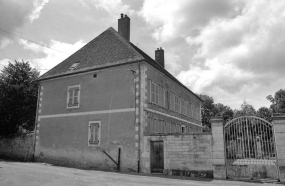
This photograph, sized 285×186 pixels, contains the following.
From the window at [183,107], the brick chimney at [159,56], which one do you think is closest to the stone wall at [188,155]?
the window at [183,107]

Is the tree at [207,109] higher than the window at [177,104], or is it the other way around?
the tree at [207,109]

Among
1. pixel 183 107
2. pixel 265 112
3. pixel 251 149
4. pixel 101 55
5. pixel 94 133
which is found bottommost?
pixel 251 149

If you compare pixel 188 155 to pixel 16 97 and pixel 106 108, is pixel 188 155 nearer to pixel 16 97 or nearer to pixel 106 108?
pixel 106 108

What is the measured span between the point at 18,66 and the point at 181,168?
18522 mm

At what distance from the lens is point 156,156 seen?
1305 cm

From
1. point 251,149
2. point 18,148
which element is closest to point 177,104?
point 251,149

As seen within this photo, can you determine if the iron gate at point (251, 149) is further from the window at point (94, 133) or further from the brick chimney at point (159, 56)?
the brick chimney at point (159, 56)

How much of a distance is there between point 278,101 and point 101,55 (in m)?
29.3

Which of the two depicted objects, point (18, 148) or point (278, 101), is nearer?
point (18, 148)

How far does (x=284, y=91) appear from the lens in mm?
37000

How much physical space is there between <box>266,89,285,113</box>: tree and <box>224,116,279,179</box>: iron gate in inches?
1031

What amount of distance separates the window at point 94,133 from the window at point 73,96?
1927 mm

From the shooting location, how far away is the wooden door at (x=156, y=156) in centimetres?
1287

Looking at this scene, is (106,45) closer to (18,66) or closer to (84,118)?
(84,118)
